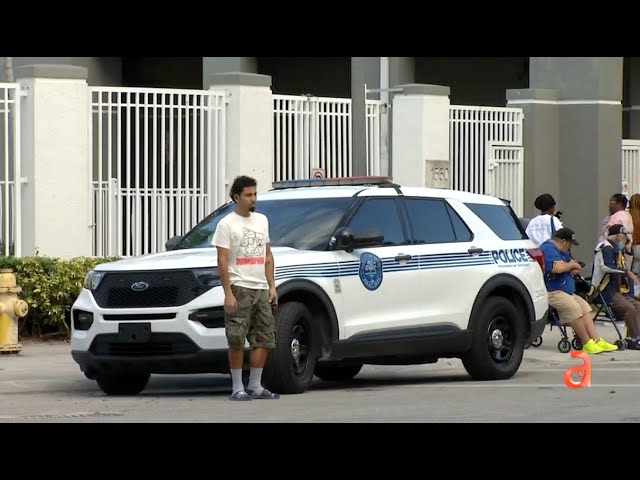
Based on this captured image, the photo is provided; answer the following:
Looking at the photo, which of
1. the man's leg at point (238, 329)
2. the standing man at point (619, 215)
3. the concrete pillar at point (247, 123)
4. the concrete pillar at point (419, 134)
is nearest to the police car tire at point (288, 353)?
the man's leg at point (238, 329)

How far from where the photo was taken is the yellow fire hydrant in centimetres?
1562

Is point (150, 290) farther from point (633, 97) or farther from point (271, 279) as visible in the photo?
point (633, 97)

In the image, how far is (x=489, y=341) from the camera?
45.6 feet

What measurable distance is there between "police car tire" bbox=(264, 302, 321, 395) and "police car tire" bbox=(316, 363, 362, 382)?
1782 millimetres

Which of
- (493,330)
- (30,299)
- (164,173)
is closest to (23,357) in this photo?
(30,299)

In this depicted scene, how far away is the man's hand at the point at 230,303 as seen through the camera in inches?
452

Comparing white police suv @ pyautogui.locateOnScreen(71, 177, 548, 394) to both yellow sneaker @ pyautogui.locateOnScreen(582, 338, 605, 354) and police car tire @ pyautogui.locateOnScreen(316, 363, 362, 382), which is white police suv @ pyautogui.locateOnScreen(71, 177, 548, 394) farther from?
yellow sneaker @ pyautogui.locateOnScreen(582, 338, 605, 354)

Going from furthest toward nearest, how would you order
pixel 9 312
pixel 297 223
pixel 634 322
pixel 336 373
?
pixel 634 322 < pixel 9 312 < pixel 336 373 < pixel 297 223

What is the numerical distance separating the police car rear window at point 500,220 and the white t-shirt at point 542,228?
9.32 feet

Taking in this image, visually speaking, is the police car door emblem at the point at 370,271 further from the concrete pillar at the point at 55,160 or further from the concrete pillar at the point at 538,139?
the concrete pillar at the point at 538,139

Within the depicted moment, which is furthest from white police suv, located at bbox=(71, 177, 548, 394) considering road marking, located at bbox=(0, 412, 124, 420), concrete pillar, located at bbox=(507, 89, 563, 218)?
concrete pillar, located at bbox=(507, 89, 563, 218)

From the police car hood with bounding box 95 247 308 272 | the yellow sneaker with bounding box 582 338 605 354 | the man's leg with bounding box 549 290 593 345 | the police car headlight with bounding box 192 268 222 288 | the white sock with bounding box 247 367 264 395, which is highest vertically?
the police car hood with bounding box 95 247 308 272

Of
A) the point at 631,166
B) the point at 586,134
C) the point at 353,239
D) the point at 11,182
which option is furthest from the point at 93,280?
the point at 631,166

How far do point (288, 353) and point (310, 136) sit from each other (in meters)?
8.60
